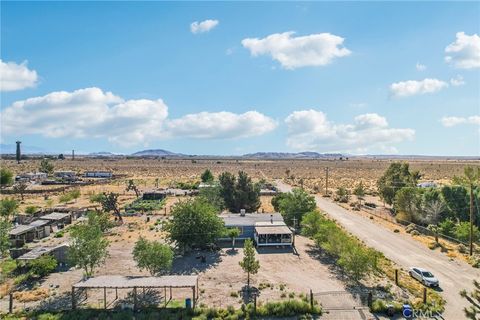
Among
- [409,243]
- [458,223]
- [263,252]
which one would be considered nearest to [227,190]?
[263,252]

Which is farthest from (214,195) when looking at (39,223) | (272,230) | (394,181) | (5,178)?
(5,178)

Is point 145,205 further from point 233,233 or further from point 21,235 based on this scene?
point 233,233

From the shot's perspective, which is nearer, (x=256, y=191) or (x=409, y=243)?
(x=409, y=243)

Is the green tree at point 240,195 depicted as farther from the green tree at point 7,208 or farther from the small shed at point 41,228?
the green tree at point 7,208

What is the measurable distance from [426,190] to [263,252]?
29319mm

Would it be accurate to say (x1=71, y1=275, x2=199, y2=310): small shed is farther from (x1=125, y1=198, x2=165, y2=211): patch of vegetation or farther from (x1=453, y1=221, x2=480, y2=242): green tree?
(x1=125, y1=198, x2=165, y2=211): patch of vegetation

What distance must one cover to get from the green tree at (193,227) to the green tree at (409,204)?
3010 cm

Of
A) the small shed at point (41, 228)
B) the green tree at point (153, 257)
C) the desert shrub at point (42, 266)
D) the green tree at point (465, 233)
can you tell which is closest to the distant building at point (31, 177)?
the small shed at point (41, 228)

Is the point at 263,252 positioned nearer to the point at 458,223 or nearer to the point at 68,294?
the point at 68,294

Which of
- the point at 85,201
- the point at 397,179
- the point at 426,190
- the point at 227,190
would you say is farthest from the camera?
the point at 85,201

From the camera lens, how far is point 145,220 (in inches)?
2219

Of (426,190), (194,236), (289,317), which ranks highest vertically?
(426,190)

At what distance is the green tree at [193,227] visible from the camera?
38938 mm

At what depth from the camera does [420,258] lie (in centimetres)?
3834
